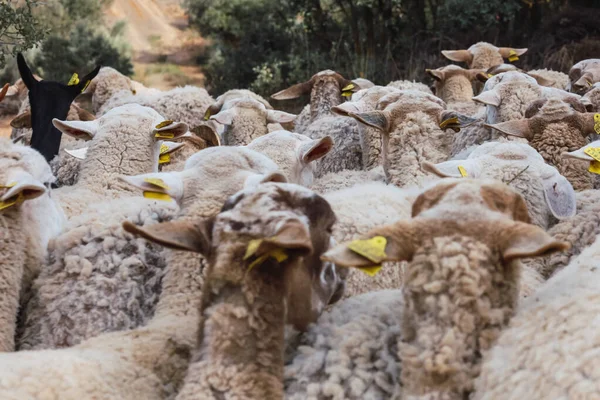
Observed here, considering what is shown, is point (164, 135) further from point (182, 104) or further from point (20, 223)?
point (182, 104)

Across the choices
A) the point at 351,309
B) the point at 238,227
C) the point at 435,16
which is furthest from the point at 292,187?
the point at 435,16

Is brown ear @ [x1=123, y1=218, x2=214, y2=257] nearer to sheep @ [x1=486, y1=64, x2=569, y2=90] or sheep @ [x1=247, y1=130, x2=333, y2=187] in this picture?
sheep @ [x1=247, y1=130, x2=333, y2=187]

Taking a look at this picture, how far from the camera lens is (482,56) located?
32.5ft

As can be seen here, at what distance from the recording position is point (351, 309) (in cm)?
315

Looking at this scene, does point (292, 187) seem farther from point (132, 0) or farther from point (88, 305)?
point (132, 0)

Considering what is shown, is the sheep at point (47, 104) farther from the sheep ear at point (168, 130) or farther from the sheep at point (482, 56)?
the sheep at point (482, 56)

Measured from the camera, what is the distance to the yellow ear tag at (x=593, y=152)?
4.40 m

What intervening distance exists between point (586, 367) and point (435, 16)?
1249 cm

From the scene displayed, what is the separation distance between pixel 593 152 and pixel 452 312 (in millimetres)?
2210

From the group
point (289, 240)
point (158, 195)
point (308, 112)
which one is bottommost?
point (308, 112)

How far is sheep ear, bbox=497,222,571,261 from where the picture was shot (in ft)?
8.20

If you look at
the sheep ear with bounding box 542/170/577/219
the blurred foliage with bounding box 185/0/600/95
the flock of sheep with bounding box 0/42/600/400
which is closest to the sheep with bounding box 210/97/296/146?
the flock of sheep with bounding box 0/42/600/400

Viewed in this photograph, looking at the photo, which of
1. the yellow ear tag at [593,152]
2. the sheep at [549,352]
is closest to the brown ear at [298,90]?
the yellow ear tag at [593,152]

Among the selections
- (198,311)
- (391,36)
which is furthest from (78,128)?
(391,36)
